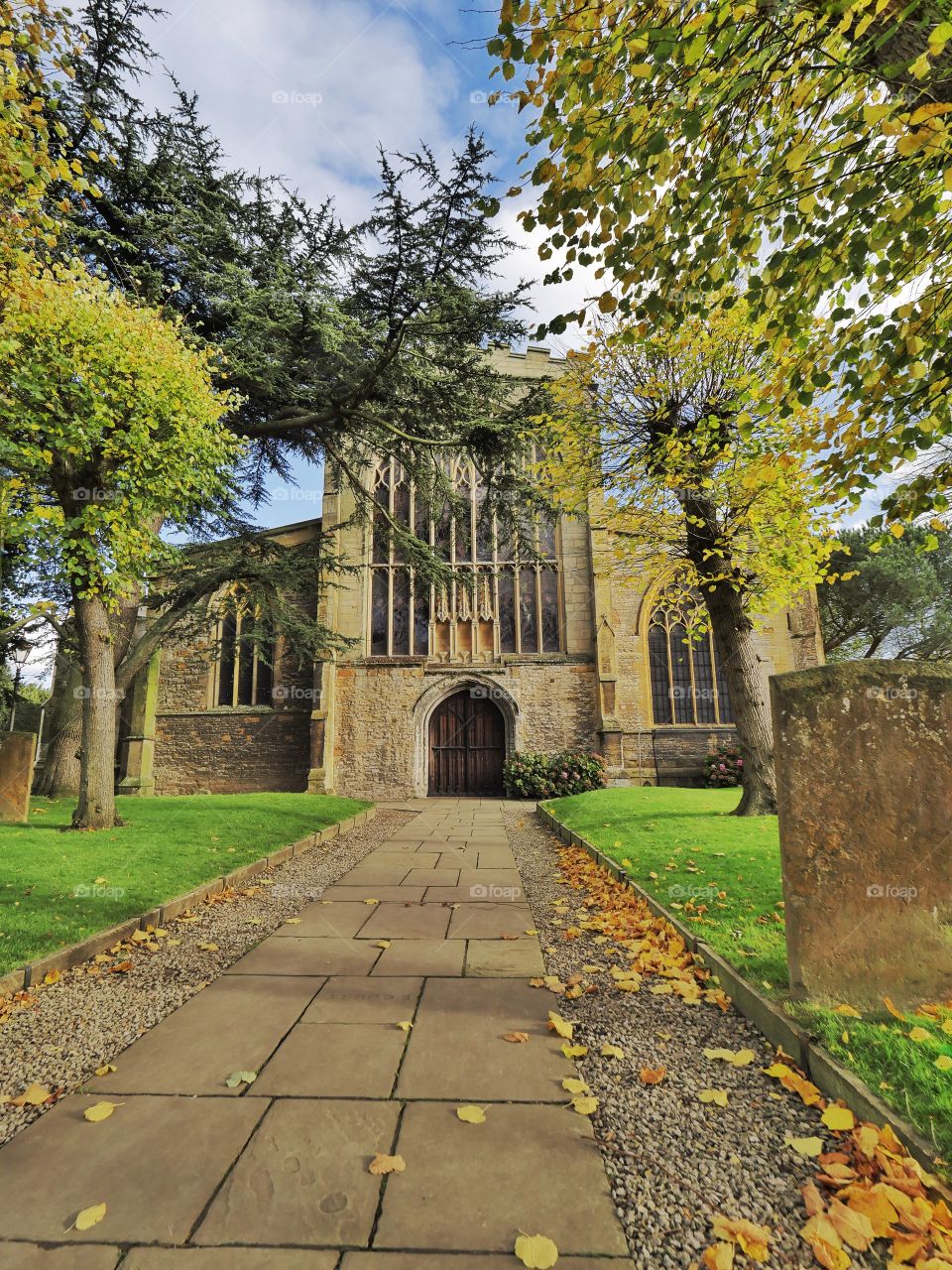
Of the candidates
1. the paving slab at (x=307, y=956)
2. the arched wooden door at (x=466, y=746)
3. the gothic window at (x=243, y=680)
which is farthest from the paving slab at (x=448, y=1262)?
the gothic window at (x=243, y=680)

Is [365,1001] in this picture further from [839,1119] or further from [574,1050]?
[839,1119]

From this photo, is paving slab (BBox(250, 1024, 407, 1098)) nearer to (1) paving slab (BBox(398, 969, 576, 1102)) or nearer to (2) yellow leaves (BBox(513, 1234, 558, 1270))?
(1) paving slab (BBox(398, 969, 576, 1102))

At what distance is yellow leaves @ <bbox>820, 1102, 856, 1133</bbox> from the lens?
205 cm

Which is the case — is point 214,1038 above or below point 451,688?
below

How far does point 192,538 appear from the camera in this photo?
14586mm

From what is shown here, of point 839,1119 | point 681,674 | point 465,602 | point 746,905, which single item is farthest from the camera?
point 465,602

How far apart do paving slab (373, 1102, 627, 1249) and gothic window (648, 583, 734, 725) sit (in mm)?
15841

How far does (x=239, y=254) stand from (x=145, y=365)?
3.96m

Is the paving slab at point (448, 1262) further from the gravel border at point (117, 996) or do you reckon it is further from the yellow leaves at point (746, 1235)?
the gravel border at point (117, 996)

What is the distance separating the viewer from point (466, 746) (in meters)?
17.8

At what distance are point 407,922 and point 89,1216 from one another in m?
3.17

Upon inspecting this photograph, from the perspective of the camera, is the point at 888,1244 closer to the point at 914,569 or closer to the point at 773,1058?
the point at 773,1058

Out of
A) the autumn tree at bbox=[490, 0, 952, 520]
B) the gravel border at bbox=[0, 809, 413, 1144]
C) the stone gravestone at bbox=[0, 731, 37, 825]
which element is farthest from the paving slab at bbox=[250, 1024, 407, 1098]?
Answer: the stone gravestone at bbox=[0, 731, 37, 825]

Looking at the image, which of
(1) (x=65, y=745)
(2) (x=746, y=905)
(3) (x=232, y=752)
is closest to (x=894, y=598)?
(2) (x=746, y=905)
